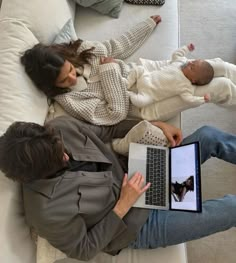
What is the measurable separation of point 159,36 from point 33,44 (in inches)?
25.3

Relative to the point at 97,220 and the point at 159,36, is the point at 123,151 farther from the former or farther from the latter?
the point at 159,36

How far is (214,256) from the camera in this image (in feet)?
5.92

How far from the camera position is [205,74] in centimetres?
167

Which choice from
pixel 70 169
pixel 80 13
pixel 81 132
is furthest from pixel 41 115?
pixel 80 13

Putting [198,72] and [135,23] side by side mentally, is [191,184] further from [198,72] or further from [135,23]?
[135,23]


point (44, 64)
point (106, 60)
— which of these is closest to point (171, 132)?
point (106, 60)

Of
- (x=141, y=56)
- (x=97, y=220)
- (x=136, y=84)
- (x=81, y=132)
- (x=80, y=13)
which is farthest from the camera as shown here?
(x=80, y=13)

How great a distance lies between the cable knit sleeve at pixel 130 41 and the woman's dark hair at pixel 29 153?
746 millimetres

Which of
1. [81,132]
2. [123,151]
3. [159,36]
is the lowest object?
[123,151]

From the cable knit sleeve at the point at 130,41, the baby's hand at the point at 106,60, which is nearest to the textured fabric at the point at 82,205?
the baby's hand at the point at 106,60

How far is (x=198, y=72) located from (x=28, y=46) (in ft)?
2.41

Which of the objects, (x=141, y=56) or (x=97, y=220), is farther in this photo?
(x=141, y=56)

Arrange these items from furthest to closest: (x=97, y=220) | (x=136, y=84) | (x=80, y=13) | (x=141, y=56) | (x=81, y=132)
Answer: (x=80, y=13)
(x=141, y=56)
(x=136, y=84)
(x=81, y=132)
(x=97, y=220)

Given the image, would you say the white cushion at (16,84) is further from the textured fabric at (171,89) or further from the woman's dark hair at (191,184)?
the woman's dark hair at (191,184)
